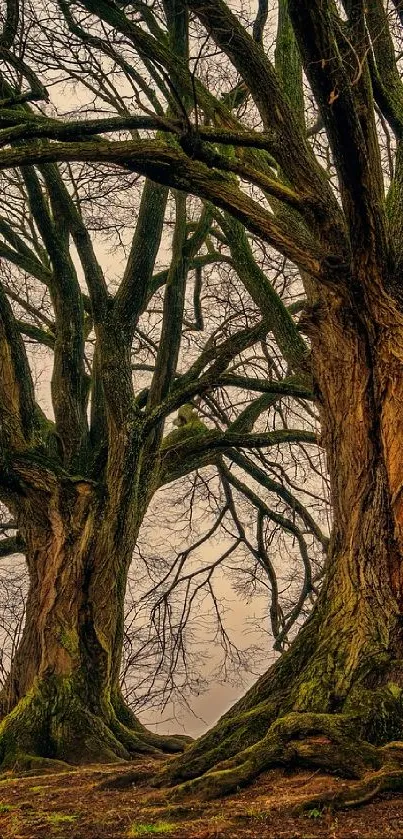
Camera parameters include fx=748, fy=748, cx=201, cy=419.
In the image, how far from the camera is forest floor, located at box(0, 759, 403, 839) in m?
3.01

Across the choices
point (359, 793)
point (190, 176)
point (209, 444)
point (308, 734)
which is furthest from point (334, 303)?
point (209, 444)

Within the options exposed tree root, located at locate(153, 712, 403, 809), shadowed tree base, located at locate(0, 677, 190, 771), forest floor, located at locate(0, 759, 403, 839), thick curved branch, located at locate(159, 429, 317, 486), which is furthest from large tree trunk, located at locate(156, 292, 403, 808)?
thick curved branch, located at locate(159, 429, 317, 486)

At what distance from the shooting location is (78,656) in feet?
22.6

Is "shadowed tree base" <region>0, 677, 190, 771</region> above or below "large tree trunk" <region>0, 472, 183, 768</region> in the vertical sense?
below

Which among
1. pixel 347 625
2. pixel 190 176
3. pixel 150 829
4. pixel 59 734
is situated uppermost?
pixel 190 176

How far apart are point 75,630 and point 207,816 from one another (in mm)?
3924

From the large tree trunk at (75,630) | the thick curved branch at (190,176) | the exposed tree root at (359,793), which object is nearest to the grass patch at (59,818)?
the exposed tree root at (359,793)

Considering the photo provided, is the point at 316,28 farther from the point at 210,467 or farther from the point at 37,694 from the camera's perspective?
the point at 210,467

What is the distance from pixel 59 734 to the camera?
6359mm

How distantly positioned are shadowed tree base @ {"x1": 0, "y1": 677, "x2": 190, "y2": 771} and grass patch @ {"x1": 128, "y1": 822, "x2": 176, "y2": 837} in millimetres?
2878

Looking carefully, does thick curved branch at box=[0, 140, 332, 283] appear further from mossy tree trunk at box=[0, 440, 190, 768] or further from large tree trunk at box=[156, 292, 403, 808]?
mossy tree trunk at box=[0, 440, 190, 768]

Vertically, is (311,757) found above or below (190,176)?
below

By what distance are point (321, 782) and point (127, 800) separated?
106 cm

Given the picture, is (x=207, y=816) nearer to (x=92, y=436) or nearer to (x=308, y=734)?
(x=308, y=734)
